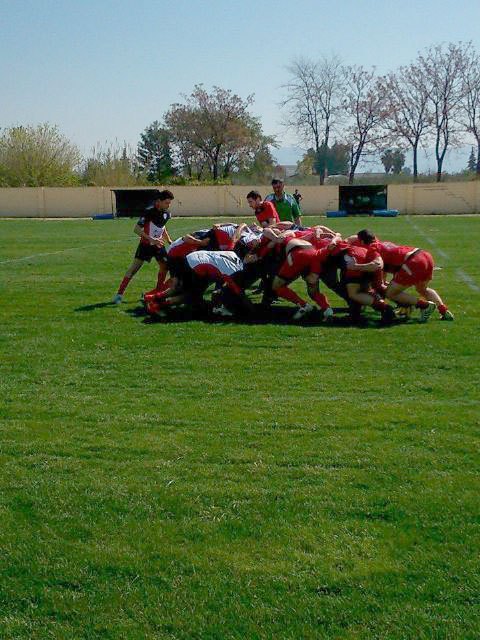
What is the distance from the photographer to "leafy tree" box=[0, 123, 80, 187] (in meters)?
57.9

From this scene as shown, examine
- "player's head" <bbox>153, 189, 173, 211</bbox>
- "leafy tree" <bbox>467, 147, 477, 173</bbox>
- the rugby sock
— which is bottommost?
the rugby sock

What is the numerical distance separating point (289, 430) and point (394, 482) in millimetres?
1068

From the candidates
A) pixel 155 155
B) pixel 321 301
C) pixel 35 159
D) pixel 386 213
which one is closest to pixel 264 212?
pixel 321 301

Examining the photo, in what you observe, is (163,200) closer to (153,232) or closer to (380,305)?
(153,232)

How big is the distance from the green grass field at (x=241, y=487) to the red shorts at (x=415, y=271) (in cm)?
82

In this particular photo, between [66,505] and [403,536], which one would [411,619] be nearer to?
[403,536]

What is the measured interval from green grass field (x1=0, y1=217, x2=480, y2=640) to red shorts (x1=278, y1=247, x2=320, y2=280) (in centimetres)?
126

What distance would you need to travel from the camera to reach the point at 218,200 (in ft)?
142

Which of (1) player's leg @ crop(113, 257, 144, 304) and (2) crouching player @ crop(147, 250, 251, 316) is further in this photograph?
(1) player's leg @ crop(113, 257, 144, 304)

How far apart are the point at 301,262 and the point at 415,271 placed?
1.33 m

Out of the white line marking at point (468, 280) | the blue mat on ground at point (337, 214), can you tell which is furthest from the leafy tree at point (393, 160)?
the white line marking at point (468, 280)

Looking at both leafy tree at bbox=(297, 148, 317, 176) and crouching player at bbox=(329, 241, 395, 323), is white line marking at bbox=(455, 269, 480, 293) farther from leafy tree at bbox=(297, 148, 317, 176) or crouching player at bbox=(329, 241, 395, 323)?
leafy tree at bbox=(297, 148, 317, 176)

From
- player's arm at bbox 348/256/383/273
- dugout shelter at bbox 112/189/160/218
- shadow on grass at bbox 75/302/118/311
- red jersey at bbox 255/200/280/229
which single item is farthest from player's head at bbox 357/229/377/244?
dugout shelter at bbox 112/189/160/218

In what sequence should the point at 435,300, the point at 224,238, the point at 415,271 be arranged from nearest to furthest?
1. the point at 415,271
2. the point at 435,300
3. the point at 224,238
